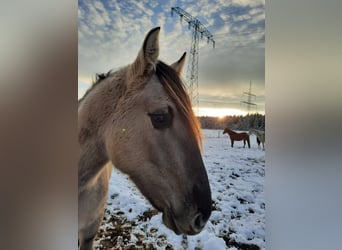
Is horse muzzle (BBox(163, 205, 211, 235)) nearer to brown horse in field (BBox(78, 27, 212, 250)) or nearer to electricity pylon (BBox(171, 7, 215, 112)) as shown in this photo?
brown horse in field (BBox(78, 27, 212, 250))

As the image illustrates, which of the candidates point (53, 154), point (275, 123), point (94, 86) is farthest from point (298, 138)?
point (53, 154)

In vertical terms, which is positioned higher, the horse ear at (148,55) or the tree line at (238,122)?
the horse ear at (148,55)

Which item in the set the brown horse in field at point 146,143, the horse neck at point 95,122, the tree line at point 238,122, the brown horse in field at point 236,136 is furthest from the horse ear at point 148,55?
the brown horse in field at point 236,136

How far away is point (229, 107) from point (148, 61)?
1.31 ft

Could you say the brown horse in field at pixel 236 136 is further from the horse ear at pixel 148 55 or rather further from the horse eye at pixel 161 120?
the horse ear at pixel 148 55

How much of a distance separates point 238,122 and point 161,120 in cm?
33

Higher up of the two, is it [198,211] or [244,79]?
[244,79]

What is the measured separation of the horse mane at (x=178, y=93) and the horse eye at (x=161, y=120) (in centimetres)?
6

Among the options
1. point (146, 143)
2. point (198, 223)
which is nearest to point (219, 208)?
point (198, 223)

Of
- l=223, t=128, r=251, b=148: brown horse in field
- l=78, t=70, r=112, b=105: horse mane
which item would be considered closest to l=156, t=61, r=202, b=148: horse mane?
l=223, t=128, r=251, b=148: brown horse in field

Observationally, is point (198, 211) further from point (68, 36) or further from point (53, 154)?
point (68, 36)

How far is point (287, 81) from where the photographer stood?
3.54 feet

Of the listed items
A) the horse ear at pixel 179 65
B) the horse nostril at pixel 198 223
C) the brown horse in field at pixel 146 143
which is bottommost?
the horse nostril at pixel 198 223

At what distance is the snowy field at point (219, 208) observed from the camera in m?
1.10
